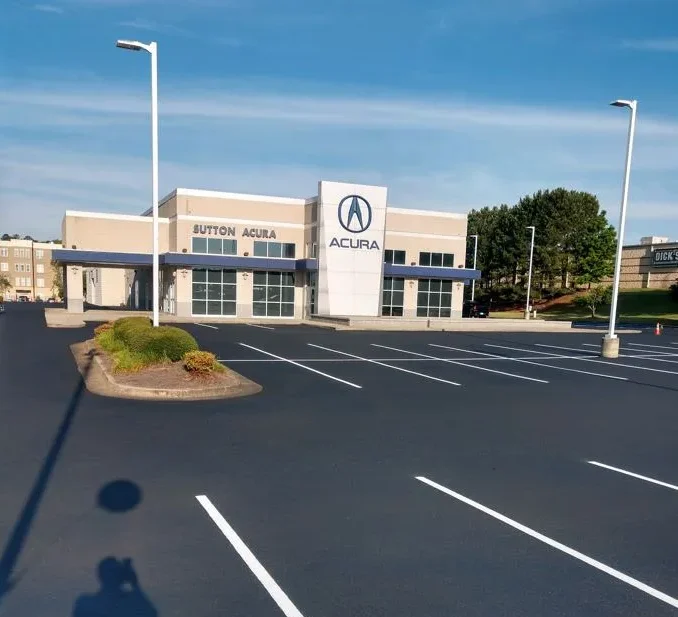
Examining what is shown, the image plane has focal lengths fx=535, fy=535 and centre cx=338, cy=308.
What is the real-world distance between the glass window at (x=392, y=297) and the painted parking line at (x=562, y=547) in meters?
33.2

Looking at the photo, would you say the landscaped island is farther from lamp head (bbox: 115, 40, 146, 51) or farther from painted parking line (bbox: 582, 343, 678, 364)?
painted parking line (bbox: 582, 343, 678, 364)

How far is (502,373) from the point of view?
15805 mm

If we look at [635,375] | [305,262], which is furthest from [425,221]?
[635,375]

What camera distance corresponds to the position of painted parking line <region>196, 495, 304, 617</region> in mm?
3943

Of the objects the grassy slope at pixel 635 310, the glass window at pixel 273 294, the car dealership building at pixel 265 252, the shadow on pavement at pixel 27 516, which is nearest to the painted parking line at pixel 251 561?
the shadow on pavement at pixel 27 516

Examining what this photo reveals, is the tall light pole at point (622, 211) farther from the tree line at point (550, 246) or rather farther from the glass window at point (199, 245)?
the tree line at point (550, 246)

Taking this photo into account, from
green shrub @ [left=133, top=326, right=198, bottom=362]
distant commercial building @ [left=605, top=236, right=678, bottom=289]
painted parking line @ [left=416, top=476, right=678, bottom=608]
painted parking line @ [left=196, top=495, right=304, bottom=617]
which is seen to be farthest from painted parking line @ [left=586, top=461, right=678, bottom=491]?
distant commercial building @ [left=605, top=236, right=678, bottom=289]

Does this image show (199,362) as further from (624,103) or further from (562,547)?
(624,103)

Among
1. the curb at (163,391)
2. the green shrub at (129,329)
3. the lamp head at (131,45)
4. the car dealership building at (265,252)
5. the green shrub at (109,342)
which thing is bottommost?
the curb at (163,391)

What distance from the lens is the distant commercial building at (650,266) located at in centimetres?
6150

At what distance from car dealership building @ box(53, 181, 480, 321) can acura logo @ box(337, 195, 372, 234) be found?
0.22 feet

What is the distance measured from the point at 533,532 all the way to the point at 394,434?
3605 millimetres

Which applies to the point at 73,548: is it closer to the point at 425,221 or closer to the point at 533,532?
the point at 533,532

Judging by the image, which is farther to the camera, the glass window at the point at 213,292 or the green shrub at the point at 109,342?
the glass window at the point at 213,292
